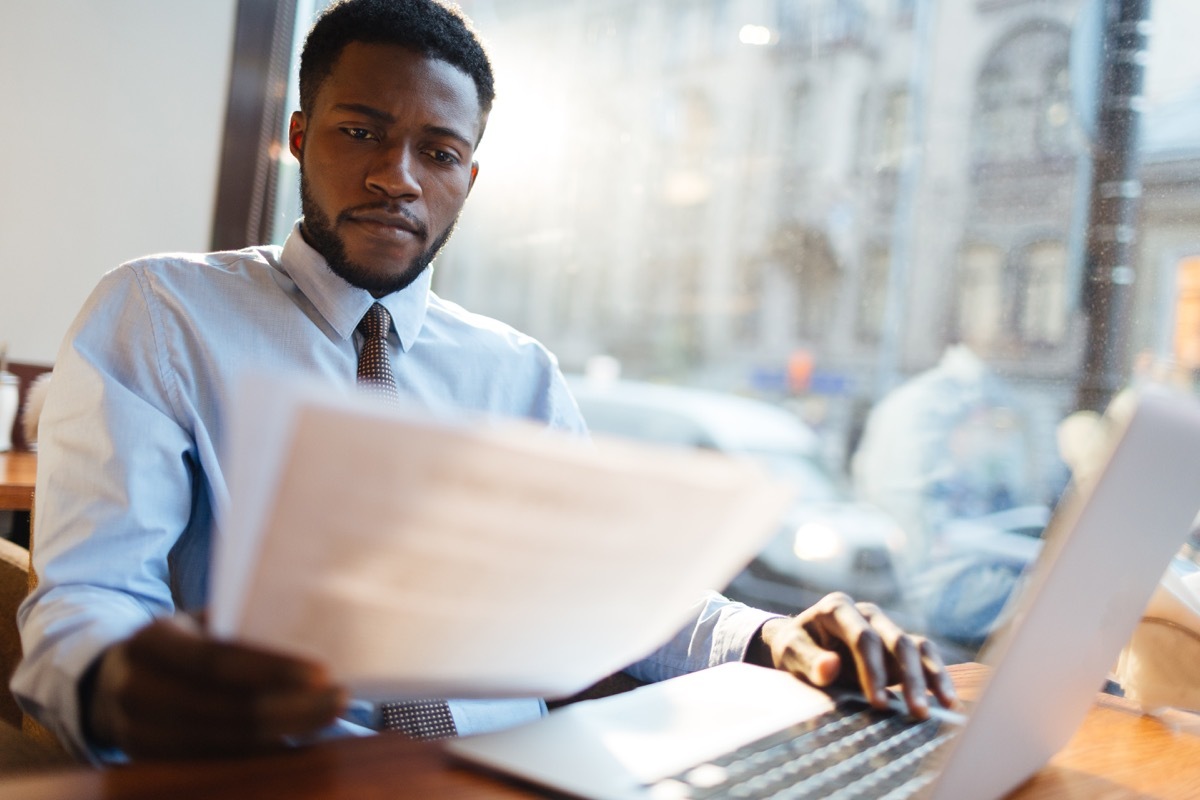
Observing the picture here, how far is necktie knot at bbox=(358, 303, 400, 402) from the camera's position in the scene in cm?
111

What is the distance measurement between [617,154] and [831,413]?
2.75 meters

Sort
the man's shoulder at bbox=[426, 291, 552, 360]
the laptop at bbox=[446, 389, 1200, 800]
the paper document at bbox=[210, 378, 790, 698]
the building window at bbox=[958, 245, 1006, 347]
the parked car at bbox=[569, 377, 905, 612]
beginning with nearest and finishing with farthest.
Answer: the paper document at bbox=[210, 378, 790, 698] → the laptop at bbox=[446, 389, 1200, 800] → the man's shoulder at bbox=[426, 291, 552, 360] → the building window at bbox=[958, 245, 1006, 347] → the parked car at bbox=[569, 377, 905, 612]

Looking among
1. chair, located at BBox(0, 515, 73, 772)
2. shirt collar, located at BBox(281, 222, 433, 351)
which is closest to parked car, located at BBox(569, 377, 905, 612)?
shirt collar, located at BBox(281, 222, 433, 351)

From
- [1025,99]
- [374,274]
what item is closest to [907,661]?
[374,274]

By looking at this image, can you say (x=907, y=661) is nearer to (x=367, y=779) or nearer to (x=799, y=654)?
(x=799, y=654)

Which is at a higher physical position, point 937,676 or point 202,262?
point 202,262

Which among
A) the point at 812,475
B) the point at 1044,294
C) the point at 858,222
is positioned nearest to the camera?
the point at 1044,294

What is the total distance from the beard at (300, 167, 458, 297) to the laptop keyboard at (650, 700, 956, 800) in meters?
0.73

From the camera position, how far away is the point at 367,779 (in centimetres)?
A: 49

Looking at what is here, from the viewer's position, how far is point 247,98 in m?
2.70

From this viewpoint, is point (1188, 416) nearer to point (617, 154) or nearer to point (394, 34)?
point (394, 34)

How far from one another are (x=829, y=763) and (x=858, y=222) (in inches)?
162

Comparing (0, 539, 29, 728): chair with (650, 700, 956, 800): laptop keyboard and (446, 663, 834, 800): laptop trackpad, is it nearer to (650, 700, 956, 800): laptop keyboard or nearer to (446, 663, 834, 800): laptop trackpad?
(446, 663, 834, 800): laptop trackpad

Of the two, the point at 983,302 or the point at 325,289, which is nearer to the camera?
the point at 325,289
